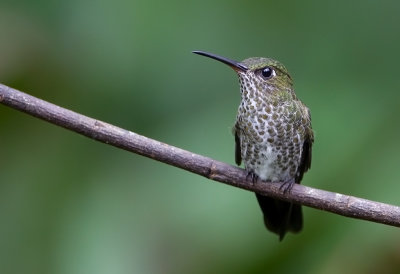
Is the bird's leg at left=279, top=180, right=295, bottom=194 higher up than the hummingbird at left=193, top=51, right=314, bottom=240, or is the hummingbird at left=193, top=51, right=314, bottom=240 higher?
the hummingbird at left=193, top=51, right=314, bottom=240

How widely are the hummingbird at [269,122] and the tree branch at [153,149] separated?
49 centimetres

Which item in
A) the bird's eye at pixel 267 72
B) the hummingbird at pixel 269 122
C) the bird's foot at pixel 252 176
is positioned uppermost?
the bird's eye at pixel 267 72

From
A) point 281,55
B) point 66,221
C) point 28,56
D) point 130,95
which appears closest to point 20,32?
point 28,56

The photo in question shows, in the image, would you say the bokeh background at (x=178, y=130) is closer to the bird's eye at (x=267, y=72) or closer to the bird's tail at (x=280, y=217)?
the bird's tail at (x=280, y=217)

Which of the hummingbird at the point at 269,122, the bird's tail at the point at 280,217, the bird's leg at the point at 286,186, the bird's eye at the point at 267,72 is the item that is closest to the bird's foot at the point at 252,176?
the hummingbird at the point at 269,122

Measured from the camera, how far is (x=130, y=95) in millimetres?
4922

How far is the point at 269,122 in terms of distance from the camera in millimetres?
3781

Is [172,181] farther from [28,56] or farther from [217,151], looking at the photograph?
[28,56]

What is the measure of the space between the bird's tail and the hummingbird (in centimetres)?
3

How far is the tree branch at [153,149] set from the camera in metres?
3.05

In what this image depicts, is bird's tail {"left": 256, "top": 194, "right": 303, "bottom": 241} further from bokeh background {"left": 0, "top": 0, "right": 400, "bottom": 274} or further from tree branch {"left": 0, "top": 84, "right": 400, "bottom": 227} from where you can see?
tree branch {"left": 0, "top": 84, "right": 400, "bottom": 227}

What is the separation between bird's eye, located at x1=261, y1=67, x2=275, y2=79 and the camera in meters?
3.81

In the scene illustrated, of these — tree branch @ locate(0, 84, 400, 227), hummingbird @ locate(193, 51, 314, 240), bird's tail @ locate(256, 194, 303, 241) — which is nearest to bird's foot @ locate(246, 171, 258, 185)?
hummingbird @ locate(193, 51, 314, 240)

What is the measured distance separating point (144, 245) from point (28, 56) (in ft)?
5.04
